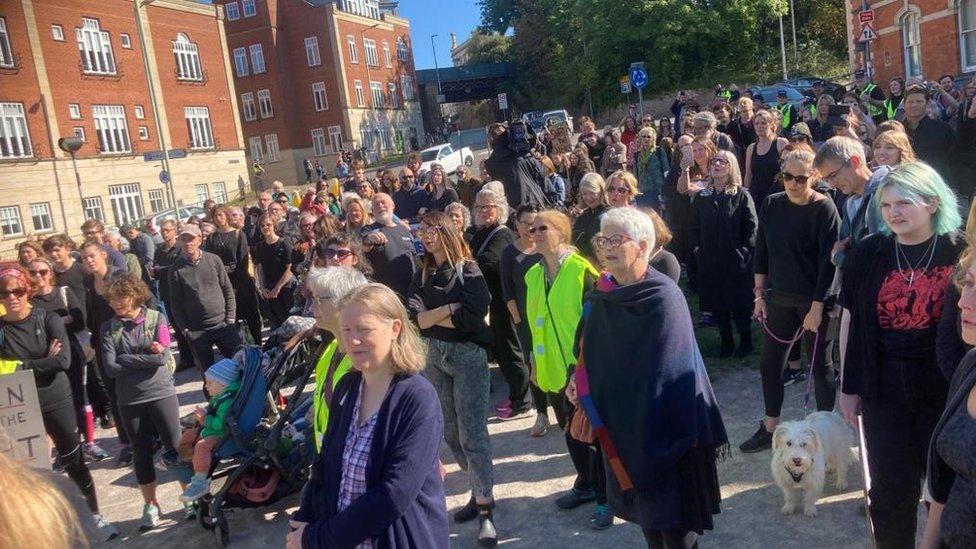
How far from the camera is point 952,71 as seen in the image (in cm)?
2439

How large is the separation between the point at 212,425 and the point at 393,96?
182ft

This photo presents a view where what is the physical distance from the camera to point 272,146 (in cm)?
5144

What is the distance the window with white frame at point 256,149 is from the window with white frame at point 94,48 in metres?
16.3

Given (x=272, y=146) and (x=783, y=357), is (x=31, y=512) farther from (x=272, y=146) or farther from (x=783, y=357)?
(x=272, y=146)

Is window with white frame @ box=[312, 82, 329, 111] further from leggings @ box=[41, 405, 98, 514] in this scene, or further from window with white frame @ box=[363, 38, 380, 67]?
leggings @ box=[41, 405, 98, 514]

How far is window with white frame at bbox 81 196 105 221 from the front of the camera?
32188mm

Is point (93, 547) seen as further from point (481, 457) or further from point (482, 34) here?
point (482, 34)

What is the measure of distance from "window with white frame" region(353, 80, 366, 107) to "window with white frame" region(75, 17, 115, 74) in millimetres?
19313

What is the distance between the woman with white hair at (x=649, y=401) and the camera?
3.03 m

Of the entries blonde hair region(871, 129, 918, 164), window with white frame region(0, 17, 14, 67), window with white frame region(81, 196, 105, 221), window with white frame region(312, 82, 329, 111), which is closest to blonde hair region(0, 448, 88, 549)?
blonde hair region(871, 129, 918, 164)

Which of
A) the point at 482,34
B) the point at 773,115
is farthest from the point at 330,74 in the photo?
the point at 773,115

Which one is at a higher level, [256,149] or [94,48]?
[94,48]

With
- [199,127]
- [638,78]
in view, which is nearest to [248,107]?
[199,127]

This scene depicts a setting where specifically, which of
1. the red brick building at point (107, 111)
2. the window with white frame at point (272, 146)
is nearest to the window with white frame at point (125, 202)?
the red brick building at point (107, 111)
